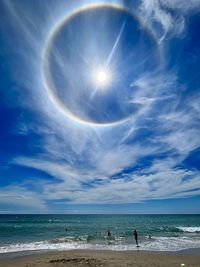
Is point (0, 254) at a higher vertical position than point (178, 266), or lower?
higher

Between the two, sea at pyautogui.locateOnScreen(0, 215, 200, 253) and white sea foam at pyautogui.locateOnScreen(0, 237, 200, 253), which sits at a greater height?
sea at pyautogui.locateOnScreen(0, 215, 200, 253)

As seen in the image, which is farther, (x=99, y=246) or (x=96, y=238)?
(x=96, y=238)

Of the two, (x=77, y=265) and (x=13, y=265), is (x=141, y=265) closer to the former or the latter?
(x=77, y=265)

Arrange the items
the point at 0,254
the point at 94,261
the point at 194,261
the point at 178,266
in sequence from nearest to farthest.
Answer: the point at 178,266, the point at 94,261, the point at 194,261, the point at 0,254

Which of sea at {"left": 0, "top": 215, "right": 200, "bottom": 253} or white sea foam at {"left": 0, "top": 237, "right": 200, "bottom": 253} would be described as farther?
sea at {"left": 0, "top": 215, "right": 200, "bottom": 253}

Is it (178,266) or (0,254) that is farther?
(0,254)

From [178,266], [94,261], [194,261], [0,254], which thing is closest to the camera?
[178,266]

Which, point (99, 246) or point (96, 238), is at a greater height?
point (96, 238)

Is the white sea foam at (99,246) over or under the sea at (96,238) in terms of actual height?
under

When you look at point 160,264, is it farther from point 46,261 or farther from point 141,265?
point 46,261

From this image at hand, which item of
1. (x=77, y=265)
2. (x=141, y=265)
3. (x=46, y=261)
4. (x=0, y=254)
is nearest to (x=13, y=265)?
(x=46, y=261)
